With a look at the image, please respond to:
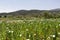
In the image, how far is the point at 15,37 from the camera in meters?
6.08

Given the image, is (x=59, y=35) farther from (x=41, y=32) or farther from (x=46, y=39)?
(x=41, y=32)

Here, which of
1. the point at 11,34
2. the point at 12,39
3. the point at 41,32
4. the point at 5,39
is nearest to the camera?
the point at 12,39

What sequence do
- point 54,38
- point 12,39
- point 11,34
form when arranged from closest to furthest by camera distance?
1. point 54,38
2. point 12,39
3. point 11,34

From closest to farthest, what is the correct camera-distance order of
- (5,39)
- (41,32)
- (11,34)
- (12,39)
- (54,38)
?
(54,38), (12,39), (11,34), (5,39), (41,32)

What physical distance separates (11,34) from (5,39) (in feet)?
1.71

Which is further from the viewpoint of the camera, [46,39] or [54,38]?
[46,39]

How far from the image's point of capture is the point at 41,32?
770 cm

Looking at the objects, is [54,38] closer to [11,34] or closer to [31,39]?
[31,39]

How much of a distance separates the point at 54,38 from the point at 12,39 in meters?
1.29

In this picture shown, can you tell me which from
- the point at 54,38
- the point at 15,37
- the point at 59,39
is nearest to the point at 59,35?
the point at 59,39

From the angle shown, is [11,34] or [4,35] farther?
[4,35]

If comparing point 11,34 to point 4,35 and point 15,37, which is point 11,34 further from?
point 4,35

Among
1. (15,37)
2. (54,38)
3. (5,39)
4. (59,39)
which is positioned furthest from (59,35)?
(5,39)

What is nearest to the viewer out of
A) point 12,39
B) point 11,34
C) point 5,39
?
point 12,39
